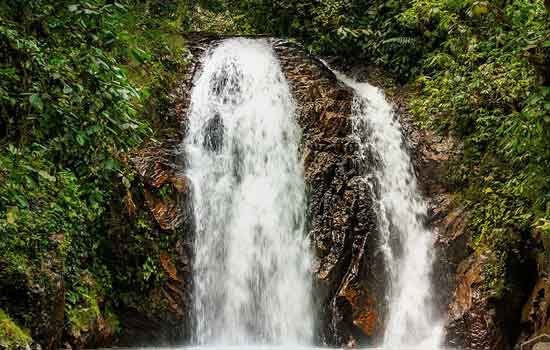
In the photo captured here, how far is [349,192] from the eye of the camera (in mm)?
9297

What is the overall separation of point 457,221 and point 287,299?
2968mm

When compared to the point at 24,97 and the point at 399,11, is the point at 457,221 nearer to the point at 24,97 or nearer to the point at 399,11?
the point at 399,11

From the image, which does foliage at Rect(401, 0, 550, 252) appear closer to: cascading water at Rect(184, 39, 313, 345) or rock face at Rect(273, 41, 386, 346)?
rock face at Rect(273, 41, 386, 346)

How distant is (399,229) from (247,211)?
99.3 inches

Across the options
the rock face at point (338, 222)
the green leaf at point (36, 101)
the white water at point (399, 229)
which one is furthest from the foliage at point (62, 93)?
the white water at point (399, 229)

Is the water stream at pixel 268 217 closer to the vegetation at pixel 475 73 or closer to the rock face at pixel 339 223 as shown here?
the rock face at pixel 339 223

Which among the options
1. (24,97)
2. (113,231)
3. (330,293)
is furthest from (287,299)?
Result: (24,97)

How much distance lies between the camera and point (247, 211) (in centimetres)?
931

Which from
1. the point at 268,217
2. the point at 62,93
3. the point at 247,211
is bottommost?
the point at 268,217

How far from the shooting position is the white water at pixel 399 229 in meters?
8.45

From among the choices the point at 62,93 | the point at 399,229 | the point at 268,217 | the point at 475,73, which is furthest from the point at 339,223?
the point at 62,93

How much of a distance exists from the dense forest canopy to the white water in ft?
2.34

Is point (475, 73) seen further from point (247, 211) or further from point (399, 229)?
point (247, 211)

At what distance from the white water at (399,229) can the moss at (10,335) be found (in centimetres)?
520
